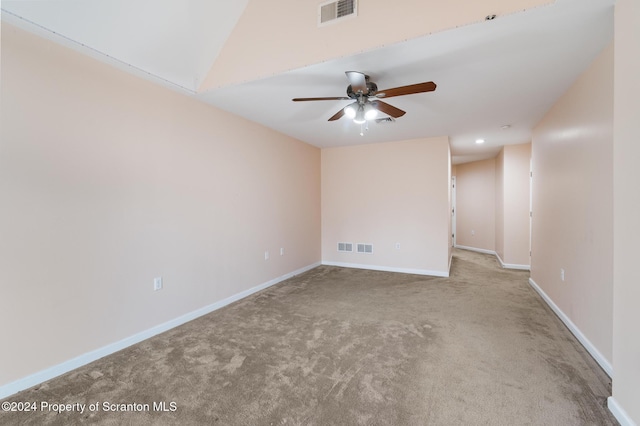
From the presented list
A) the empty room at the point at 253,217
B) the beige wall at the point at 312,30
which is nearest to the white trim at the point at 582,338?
the empty room at the point at 253,217

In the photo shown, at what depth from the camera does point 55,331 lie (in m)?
2.06

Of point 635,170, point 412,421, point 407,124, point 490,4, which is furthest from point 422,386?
point 407,124

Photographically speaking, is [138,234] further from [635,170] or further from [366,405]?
[635,170]

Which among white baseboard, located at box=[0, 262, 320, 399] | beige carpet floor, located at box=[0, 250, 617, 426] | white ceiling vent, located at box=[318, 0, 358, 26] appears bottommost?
beige carpet floor, located at box=[0, 250, 617, 426]

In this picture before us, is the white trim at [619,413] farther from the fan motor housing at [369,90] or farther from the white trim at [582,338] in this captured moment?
the fan motor housing at [369,90]

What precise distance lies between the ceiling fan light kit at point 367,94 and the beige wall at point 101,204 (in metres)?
1.49

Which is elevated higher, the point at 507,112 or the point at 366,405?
the point at 507,112

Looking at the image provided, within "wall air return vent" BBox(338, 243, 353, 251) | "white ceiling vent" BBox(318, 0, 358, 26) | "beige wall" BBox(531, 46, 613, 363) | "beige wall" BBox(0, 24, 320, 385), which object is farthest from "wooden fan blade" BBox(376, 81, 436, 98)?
"wall air return vent" BBox(338, 243, 353, 251)

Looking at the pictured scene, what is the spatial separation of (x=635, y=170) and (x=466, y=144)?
14.1ft

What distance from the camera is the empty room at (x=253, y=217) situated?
5.65ft

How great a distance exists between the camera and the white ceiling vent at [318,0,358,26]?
2.19 meters

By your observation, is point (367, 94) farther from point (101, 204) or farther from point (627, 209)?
point (101, 204)

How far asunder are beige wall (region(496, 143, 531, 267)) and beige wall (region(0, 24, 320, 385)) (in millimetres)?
5200

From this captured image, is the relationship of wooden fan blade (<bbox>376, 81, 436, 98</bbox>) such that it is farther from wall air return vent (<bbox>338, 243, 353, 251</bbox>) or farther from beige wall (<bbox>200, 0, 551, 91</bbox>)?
wall air return vent (<bbox>338, 243, 353, 251</bbox>)
